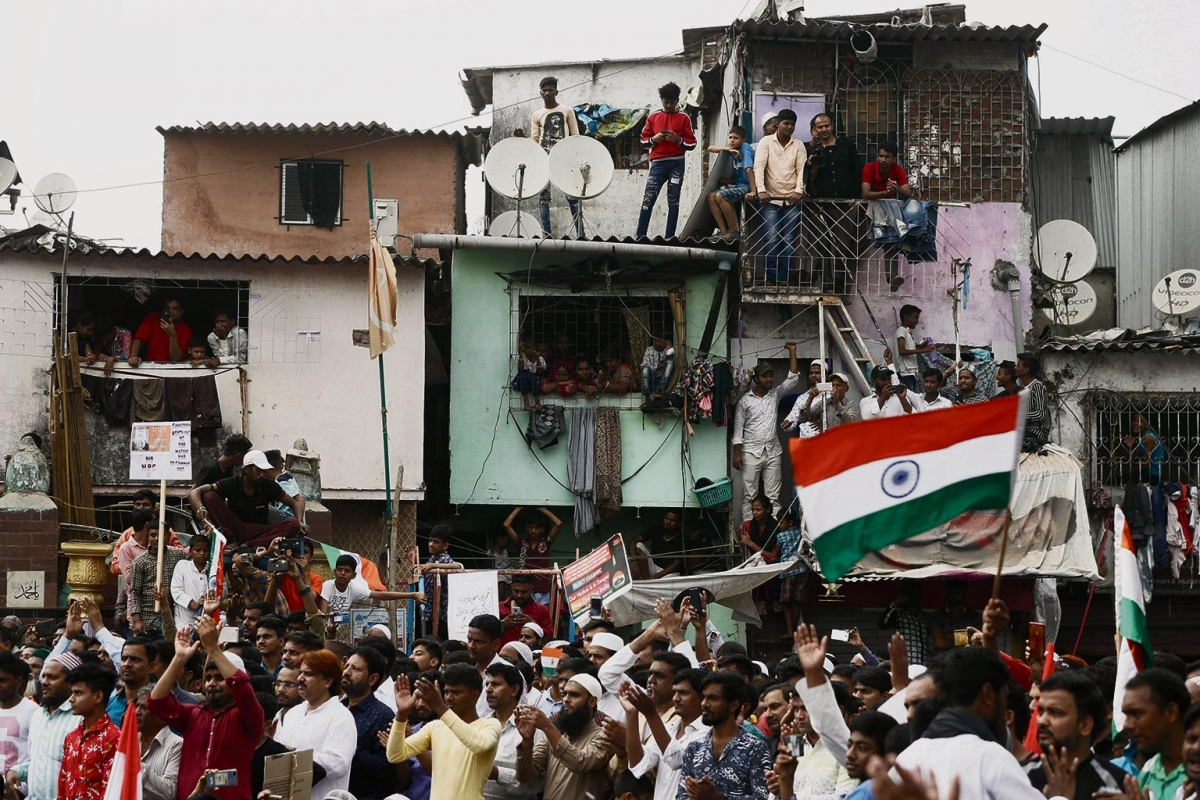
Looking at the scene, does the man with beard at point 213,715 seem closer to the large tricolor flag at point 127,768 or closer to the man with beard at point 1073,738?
the large tricolor flag at point 127,768

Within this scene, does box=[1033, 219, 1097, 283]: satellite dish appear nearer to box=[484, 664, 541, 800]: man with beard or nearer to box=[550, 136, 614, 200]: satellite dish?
box=[550, 136, 614, 200]: satellite dish

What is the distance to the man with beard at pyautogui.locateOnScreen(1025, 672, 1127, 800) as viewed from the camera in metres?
5.94

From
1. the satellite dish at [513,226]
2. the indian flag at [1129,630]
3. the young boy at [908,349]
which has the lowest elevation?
the indian flag at [1129,630]

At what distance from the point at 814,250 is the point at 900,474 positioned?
13.7 metres

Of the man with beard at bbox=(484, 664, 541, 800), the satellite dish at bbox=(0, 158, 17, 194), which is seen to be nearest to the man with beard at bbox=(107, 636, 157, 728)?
the man with beard at bbox=(484, 664, 541, 800)

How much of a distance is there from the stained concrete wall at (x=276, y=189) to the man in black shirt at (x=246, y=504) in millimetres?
11262

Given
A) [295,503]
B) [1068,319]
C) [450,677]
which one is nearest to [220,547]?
[295,503]

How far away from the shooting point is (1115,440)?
795 inches

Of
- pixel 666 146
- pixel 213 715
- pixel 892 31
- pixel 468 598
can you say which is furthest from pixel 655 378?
pixel 213 715

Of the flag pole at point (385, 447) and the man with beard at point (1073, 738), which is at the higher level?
the flag pole at point (385, 447)

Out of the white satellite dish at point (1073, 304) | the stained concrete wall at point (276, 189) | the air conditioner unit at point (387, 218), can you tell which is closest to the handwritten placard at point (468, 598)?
the white satellite dish at point (1073, 304)

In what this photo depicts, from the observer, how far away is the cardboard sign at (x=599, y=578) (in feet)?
45.9

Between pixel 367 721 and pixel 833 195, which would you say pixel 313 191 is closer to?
pixel 833 195

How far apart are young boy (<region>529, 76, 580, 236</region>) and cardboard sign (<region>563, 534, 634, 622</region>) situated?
972 cm
